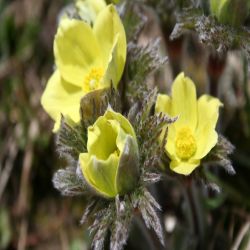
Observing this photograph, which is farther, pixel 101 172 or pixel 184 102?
pixel 184 102

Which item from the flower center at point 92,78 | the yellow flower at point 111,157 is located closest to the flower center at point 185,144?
the yellow flower at point 111,157

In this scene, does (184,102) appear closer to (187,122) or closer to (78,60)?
(187,122)

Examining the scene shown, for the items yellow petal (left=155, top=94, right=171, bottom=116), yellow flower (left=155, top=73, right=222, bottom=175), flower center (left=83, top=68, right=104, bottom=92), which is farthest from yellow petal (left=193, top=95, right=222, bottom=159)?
flower center (left=83, top=68, right=104, bottom=92)

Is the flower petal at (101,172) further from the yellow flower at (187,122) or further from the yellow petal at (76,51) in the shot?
the yellow petal at (76,51)

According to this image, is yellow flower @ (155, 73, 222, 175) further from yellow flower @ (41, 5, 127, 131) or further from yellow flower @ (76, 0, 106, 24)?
yellow flower @ (76, 0, 106, 24)

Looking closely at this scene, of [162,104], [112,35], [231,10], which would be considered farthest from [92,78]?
[231,10]

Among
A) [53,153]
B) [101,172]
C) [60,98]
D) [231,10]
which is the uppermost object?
[231,10]
